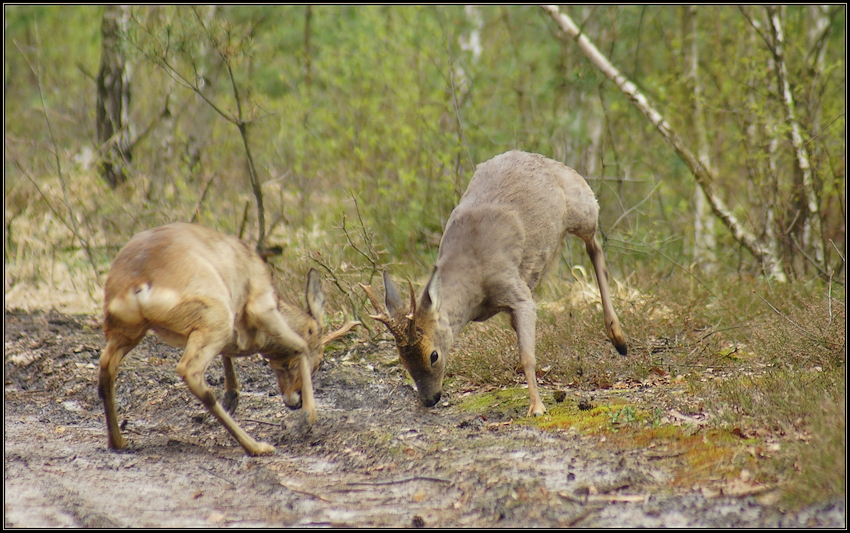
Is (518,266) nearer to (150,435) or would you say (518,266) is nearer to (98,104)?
(150,435)

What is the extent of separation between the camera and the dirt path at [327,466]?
4.37m

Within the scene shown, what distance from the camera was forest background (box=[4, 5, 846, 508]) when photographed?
7941 mm

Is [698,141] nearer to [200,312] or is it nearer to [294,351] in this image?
[294,351]

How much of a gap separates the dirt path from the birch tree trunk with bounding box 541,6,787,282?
4.29 m

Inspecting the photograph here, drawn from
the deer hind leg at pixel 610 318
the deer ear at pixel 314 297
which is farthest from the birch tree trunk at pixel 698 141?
the deer ear at pixel 314 297

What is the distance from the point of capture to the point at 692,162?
9.77 m

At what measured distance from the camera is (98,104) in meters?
13.7

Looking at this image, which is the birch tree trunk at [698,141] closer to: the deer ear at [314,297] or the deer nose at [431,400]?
the deer nose at [431,400]

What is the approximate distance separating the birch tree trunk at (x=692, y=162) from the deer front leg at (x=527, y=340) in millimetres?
3834

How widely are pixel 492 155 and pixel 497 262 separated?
5813 mm

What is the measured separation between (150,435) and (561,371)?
3546 millimetres

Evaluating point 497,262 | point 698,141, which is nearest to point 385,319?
point 497,262

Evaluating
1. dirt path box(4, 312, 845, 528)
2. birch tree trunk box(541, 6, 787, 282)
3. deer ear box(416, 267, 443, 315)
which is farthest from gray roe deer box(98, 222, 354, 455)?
birch tree trunk box(541, 6, 787, 282)

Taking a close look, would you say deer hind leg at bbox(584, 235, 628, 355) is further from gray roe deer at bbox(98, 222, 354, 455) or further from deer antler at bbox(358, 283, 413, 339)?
gray roe deer at bbox(98, 222, 354, 455)
